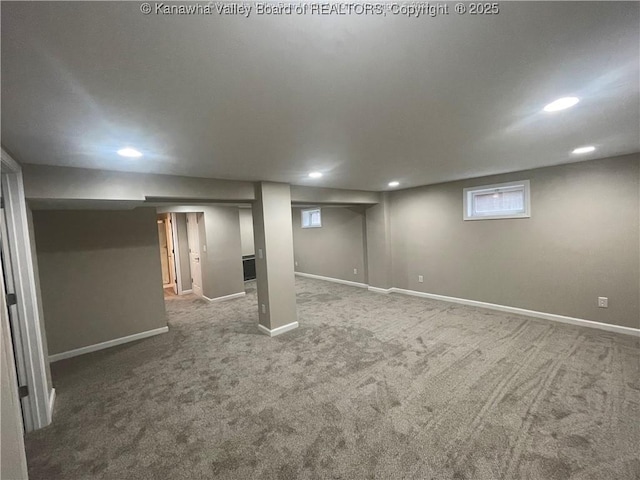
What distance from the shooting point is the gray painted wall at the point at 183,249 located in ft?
21.9

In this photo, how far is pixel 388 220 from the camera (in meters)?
5.99

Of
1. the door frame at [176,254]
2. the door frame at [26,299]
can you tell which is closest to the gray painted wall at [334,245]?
the door frame at [176,254]

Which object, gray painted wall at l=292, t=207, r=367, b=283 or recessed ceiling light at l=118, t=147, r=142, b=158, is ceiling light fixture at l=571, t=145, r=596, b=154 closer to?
gray painted wall at l=292, t=207, r=367, b=283

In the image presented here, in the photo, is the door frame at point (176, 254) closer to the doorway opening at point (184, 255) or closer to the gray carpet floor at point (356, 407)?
the doorway opening at point (184, 255)

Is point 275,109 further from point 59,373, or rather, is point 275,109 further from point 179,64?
point 59,373

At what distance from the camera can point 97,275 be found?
3.76 metres

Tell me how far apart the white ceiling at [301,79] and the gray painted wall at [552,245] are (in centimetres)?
150

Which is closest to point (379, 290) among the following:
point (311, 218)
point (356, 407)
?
point (311, 218)

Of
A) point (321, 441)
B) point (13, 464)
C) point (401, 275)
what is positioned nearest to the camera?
point (13, 464)

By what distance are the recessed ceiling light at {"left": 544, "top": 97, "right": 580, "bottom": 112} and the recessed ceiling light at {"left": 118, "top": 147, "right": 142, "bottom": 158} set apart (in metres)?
2.96

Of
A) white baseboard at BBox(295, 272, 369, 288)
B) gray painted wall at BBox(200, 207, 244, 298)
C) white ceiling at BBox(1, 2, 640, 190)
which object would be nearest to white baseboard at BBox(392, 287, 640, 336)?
white baseboard at BBox(295, 272, 369, 288)

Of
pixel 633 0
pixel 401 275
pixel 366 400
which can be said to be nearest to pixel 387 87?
pixel 633 0

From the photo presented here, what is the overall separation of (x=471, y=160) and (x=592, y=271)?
2393mm

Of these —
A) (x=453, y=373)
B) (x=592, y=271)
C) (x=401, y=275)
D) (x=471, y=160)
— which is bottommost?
(x=453, y=373)
